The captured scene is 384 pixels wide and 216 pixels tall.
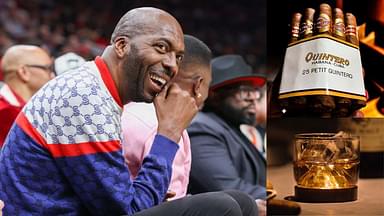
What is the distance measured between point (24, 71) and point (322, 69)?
0.93 m

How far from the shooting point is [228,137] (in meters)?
1.50

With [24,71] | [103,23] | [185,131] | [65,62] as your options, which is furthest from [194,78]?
[24,71]

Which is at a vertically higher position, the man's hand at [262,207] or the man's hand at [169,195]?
the man's hand at [169,195]

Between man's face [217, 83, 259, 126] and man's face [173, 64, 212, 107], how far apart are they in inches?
5.2

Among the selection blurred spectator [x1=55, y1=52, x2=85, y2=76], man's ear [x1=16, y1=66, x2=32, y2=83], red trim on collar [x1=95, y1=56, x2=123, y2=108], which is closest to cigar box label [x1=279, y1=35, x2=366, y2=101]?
red trim on collar [x1=95, y1=56, x2=123, y2=108]

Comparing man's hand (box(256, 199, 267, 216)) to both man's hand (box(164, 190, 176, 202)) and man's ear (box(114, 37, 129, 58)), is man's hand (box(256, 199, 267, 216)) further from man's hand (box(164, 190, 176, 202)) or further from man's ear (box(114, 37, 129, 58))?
man's ear (box(114, 37, 129, 58))

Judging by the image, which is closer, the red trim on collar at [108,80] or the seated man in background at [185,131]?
the red trim on collar at [108,80]

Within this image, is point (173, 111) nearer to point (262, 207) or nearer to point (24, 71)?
point (262, 207)

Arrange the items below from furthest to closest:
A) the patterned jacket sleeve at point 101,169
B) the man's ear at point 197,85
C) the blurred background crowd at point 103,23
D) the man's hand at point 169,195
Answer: the blurred background crowd at point 103,23
the man's ear at point 197,85
the man's hand at point 169,195
the patterned jacket sleeve at point 101,169

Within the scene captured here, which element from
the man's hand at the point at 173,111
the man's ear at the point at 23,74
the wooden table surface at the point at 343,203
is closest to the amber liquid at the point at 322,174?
the wooden table surface at the point at 343,203

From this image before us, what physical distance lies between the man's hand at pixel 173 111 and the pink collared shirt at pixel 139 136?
0.09 meters

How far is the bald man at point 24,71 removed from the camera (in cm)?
163

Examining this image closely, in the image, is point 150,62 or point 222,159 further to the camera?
point 222,159

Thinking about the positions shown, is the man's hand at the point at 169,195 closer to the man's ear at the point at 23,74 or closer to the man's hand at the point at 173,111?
the man's hand at the point at 173,111
